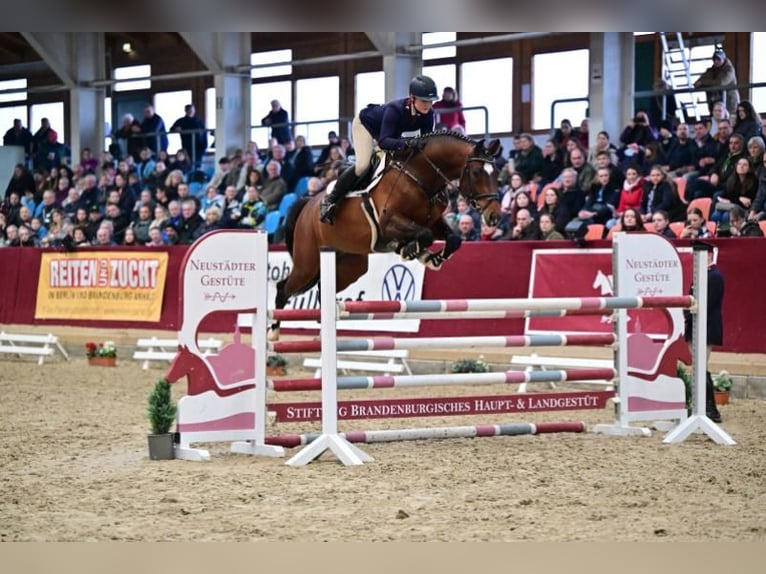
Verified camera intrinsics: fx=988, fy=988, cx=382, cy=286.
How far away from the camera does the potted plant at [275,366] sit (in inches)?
412

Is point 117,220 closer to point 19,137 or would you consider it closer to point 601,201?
point 19,137

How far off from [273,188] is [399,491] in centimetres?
997

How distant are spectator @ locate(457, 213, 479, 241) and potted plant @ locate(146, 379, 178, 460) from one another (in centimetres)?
575

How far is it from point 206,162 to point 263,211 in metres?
5.81

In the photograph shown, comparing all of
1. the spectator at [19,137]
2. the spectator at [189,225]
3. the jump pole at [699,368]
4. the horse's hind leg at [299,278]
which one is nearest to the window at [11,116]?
the spectator at [19,137]

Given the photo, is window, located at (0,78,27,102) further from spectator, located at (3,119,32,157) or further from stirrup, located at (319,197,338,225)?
stirrup, located at (319,197,338,225)

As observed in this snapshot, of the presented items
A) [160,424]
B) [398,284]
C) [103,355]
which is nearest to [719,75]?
[398,284]

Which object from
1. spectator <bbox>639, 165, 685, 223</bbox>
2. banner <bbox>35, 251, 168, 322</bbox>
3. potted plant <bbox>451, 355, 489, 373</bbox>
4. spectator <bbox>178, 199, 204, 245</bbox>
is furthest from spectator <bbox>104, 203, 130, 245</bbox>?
spectator <bbox>639, 165, 685, 223</bbox>

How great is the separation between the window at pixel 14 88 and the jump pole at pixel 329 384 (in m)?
14.6

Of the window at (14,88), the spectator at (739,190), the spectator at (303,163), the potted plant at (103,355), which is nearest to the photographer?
the spectator at (739,190)

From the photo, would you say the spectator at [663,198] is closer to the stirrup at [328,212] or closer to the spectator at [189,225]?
the stirrup at [328,212]

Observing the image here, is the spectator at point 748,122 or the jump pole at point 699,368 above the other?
the spectator at point 748,122

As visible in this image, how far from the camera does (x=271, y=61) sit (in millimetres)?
18984

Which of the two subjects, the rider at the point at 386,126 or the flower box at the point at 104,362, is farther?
the flower box at the point at 104,362
